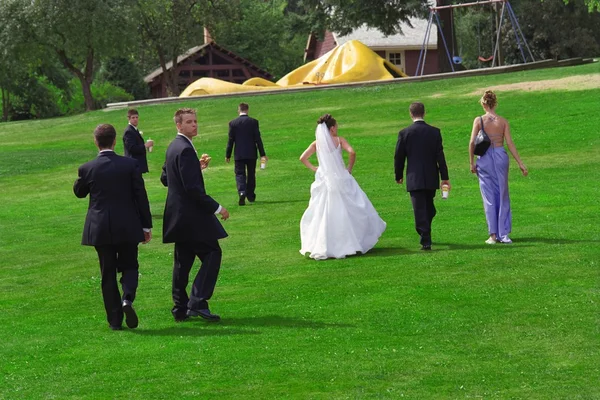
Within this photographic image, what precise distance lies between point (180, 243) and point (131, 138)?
10.4m

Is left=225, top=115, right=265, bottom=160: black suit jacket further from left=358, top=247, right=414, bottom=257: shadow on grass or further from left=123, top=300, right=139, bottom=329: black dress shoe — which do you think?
left=123, top=300, right=139, bottom=329: black dress shoe

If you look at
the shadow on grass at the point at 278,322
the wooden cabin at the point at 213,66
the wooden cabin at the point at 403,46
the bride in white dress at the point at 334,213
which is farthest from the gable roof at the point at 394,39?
the shadow on grass at the point at 278,322

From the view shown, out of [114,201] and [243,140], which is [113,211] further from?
[243,140]

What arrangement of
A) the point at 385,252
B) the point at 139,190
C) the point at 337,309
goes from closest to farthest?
the point at 139,190 → the point at 337,309 → the point at 385,252

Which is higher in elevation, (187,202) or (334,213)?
(187,202)

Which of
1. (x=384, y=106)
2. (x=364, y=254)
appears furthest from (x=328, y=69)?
(x=364, y=254)

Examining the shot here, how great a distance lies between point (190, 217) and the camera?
1180 cm

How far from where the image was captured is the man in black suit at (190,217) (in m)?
11.7

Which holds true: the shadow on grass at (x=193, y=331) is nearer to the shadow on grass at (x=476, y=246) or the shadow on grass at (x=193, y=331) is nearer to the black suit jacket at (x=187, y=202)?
the black suit jacket at (x=187, y=202)

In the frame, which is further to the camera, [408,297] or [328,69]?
[328,69]

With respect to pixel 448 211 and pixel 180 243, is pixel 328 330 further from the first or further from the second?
pixel 448 211

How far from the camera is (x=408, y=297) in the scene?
12.9 meters

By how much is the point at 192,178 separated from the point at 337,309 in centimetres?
205

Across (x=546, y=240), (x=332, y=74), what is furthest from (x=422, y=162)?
(x=332, y=74)
